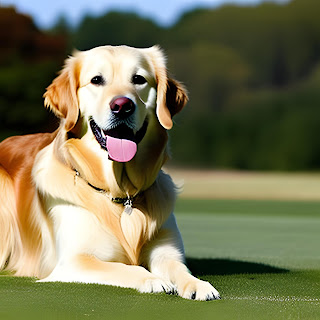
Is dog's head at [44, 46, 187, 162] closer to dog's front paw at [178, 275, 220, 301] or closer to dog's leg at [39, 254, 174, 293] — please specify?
dog's leg at [39, 254, 174, 293]

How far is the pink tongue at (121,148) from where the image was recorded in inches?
200

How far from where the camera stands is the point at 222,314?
146 inches

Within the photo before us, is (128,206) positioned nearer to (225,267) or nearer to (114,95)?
(114,95)

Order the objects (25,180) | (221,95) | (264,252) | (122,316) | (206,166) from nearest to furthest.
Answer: (122,316) → (25,180) → (264,252) → (206,166) → (221,95)

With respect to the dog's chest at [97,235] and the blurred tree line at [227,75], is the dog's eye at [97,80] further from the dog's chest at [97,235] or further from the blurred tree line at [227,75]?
the blurred tree line at [227,75]

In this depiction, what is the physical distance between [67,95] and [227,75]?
106 ft

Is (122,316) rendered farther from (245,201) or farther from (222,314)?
(245,201)

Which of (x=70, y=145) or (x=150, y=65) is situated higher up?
(x=150, y=65)

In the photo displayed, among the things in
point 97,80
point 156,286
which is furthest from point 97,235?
point 97,80

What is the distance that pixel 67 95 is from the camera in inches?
208

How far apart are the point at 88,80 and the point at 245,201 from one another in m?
14.8

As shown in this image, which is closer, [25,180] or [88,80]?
[88,80]

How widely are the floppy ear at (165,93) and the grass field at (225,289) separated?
130cm

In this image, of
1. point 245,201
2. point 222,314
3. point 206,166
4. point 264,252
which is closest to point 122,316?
point 222,314
